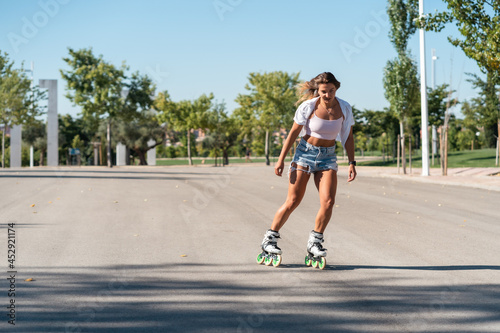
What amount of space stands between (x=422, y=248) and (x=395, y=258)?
72 cm

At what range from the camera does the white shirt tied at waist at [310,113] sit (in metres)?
4.87

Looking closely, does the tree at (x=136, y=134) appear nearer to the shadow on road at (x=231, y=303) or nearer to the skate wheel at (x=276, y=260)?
the skate wheel at (x=276, y=260)

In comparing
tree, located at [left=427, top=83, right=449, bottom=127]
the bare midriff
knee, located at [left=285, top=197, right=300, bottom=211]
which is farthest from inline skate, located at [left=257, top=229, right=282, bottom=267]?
tree, located at [left=427, top=83, right=449, bottom=127]

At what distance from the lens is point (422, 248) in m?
5.98

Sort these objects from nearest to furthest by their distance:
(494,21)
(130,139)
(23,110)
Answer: (494,21), (23,110), (130,139)

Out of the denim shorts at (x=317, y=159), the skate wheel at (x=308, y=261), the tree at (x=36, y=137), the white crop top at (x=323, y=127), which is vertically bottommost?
the skate wheel at (x=308, y=261)

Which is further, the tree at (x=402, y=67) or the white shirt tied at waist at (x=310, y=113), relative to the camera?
the tree at (x=402, y=67)

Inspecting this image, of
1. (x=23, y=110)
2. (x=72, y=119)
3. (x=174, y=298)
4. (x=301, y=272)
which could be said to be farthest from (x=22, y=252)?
(x=72, y=119)

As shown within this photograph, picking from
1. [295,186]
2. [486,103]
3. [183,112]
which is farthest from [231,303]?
[183,112]

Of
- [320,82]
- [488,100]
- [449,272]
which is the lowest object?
[449,272]

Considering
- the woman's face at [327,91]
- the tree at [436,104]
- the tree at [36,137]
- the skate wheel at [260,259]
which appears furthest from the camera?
the tree at [36,137]

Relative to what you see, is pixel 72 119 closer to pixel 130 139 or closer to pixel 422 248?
pixel 130 139

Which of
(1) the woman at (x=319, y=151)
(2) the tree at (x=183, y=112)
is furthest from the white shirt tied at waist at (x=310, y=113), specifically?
(2) the tree at (x=183, y=112)

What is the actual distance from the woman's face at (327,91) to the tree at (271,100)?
1659 inches
